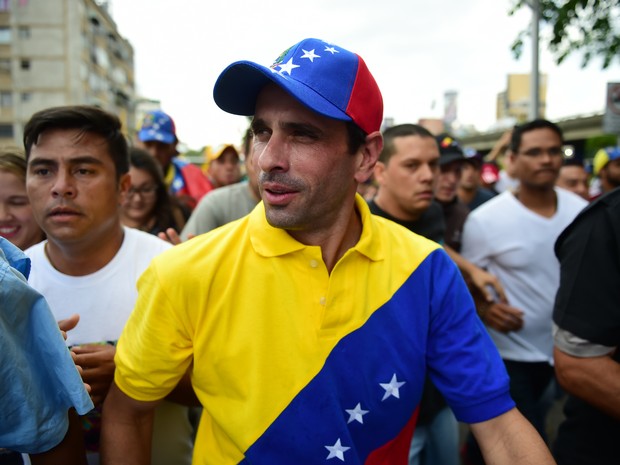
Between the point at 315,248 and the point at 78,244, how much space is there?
44.4 inches

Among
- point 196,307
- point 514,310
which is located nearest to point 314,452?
point 196,307

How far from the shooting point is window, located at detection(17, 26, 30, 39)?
50594mm

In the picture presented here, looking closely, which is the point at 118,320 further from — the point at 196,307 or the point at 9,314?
the point at 9,314

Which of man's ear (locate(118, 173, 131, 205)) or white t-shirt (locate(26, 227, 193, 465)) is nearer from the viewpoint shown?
white t-shirt (locate(26, 227, 193, 465))

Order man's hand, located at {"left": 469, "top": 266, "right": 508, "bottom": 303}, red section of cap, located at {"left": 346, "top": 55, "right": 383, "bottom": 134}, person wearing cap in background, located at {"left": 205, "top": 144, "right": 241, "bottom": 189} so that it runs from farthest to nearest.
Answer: person wearing cap in background, located at {"left": 205, "top": 144, "right": 241, "bottom": 189}, man's hand, located at {"left": 469, "top": 266, "right": 508, "bottom": 303}, red section of cap, located at {"left": 346, "top": 55, "right": 383, "bottom": 134}

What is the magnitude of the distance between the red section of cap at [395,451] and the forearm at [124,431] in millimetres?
735

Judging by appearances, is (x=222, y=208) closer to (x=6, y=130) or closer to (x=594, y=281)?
(x=594, y=281)

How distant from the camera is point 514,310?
3.37m

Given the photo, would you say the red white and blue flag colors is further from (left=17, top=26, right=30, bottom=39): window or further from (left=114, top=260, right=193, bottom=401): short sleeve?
(left=17, top=26, right=30, bottom=39): window

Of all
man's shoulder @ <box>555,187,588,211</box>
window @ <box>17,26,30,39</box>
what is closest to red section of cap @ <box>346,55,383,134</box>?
man's shoulder @ <box>555,187,588,211</box>

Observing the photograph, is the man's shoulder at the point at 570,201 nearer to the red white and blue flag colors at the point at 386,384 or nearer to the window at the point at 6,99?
the red white and blue flag colors at the point at 386,384

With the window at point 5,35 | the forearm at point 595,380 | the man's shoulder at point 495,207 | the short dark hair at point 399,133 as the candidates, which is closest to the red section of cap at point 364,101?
the forearm at point 595,380

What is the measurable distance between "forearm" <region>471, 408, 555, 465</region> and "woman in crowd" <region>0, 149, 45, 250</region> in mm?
2243

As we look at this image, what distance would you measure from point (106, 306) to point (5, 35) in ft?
193
